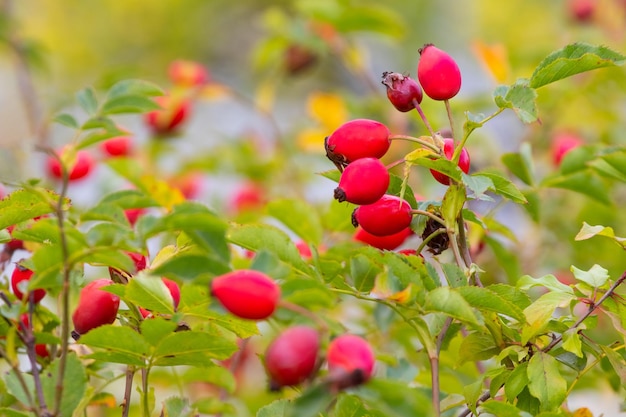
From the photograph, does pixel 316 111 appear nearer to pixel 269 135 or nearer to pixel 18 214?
pixel 18 214

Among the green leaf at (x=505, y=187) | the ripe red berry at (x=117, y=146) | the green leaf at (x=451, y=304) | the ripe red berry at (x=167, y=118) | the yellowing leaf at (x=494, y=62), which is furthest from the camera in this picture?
the ripe red berry at (x=167, y=118)

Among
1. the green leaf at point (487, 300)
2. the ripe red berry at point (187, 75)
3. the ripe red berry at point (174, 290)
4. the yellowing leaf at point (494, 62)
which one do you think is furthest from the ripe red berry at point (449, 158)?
the ripe red berry at point (187, 75)

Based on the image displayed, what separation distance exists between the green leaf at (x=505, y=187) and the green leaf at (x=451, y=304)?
0.12 m

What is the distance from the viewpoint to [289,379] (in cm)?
41

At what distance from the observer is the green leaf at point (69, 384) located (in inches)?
22.3

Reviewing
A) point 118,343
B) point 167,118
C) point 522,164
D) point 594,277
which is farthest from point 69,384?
point 167,118

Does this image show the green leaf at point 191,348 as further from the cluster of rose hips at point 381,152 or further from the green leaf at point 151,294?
the cluster of rose hips at point 381,152

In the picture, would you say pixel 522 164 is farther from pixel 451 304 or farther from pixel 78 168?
pixel 78 168

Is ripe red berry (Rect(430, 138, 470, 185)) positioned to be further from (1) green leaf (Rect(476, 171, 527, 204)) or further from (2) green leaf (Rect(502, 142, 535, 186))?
(2) green leaf (Rect(502, 142, 535, 186))

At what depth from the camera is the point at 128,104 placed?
2.63ft

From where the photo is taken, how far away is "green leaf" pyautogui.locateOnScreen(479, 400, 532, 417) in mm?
519

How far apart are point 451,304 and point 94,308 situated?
9.9 inches

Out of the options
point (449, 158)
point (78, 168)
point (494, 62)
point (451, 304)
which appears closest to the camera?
point (451, 304)

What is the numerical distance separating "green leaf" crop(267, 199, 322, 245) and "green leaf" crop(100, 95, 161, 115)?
0.16m
